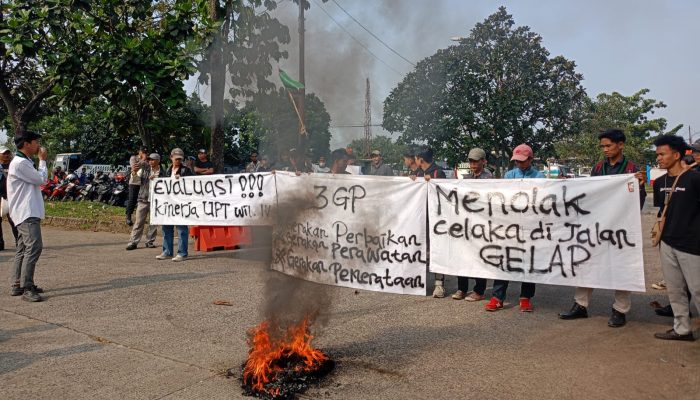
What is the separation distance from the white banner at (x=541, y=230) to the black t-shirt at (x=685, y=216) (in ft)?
0.89

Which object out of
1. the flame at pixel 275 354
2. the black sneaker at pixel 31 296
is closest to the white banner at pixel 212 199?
the black sneaker at pixel 31 296

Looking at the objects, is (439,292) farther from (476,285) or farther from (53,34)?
(53,34)

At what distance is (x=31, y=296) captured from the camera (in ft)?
19.2

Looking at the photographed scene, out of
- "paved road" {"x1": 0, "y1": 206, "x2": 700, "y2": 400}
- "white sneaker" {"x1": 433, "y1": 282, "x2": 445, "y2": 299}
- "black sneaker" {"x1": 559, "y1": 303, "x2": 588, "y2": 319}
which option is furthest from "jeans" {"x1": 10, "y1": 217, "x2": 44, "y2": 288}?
"black sneaker" {"x1": 559, "y1": 303, "x2": 588, "y2": 319}

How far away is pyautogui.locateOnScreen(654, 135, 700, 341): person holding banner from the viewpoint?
14.1 ft

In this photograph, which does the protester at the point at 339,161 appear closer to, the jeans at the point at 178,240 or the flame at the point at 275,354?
the jeans at the point at 178,240

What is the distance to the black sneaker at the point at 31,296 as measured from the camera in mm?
5820

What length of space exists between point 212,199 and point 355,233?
140 inches

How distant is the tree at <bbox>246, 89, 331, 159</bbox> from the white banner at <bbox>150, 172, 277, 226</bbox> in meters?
3.33

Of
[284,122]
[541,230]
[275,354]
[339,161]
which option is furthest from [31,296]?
[284,122]

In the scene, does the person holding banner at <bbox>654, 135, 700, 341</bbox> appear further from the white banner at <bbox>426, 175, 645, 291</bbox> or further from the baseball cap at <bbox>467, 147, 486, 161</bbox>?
the baseball cap at <bbox>467, 147, 486, 161</bbox>

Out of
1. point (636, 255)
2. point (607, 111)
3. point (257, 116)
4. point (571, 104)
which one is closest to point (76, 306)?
point (636, 255)

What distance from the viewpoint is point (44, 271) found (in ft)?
24.6

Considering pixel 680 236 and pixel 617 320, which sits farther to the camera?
pixel 617 320
